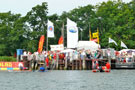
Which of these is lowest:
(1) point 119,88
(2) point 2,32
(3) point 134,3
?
(1) point 119,88

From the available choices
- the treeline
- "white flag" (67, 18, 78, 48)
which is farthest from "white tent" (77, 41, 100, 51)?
the treeline

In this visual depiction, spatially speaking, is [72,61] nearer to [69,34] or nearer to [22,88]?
[69,34]

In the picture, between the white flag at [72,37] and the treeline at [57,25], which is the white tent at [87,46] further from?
the treeline at [57,25]

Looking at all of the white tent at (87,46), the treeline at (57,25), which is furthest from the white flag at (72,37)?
the treeline at (57,25)

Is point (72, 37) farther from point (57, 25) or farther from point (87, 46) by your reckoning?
point (57, 25)

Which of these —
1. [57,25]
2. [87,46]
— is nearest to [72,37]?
[87,46]

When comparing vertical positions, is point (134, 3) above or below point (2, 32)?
above

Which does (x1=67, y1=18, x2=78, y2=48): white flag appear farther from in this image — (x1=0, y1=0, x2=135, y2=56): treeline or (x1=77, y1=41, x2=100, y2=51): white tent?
(x1=0, y1=0, x2=135, y2=56): treeline

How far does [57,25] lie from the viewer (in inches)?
4146

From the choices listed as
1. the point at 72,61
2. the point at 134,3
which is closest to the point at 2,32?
the point at 134,3

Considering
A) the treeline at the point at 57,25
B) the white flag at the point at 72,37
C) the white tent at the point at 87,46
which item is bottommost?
the white tent at the point at 87,46

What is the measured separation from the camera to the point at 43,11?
104000 millimetres

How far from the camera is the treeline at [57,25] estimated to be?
96250 mm

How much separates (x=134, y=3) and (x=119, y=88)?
6687 cm
